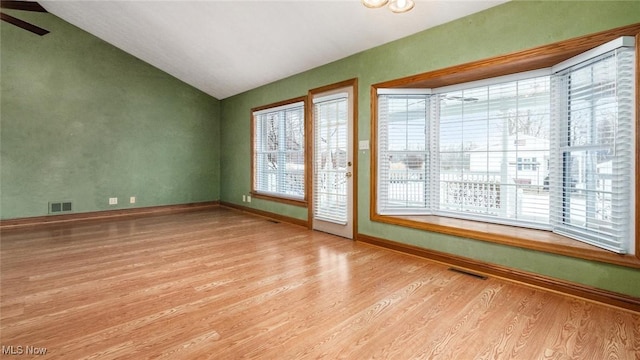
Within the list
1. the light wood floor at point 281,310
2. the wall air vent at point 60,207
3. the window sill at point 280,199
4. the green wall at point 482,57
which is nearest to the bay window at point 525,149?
the green wall at point 482,57

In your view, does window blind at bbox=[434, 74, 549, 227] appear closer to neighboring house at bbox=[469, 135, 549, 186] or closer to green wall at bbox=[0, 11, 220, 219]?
neighboring house at bbox=[469, 135, 549, 186]

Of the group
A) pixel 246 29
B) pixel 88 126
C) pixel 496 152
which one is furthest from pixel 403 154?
pixel 88 126

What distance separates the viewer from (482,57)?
2832mm

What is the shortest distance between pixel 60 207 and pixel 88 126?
4.66 ft

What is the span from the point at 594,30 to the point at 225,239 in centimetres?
419

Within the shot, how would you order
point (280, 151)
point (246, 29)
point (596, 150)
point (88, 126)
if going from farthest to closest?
point (280, 151) < point (88, 126) < point (246, 29) < point (596, 150)

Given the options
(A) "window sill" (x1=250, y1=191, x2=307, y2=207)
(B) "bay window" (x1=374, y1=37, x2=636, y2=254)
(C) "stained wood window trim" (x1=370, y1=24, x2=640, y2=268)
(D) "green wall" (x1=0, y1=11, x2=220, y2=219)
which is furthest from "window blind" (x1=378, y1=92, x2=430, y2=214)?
(D) "green wall" (x1=0, y1=11, x2=220, y2=219)

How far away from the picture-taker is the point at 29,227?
15.2 ft

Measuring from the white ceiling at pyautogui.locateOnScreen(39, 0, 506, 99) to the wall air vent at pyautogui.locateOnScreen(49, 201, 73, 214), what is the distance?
286cm

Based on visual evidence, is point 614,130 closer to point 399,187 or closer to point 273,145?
point 399,187

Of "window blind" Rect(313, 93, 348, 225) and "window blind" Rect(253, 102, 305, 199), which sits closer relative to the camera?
"window blind" Rect(313, 93, 348, 225)

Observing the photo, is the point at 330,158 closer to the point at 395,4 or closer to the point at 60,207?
the point at 395,4

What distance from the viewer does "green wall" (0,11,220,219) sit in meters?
4.64

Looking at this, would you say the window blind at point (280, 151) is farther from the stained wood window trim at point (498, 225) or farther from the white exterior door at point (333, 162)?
the stained wood window trim at point (498, 225)
